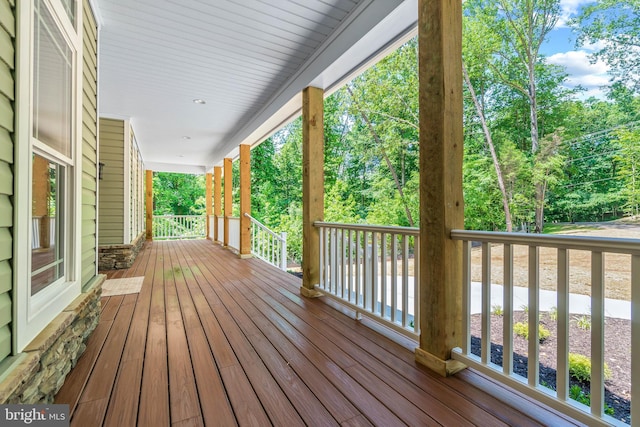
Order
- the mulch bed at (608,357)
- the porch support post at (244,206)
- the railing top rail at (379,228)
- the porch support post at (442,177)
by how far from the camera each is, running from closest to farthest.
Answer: the porch support post at (442,177) < the railing top rail at (379,228) < the mulch bed at (608,357) < the porch support post at (244,206)

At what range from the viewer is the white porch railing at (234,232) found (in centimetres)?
680

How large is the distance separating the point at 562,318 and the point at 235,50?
3.33 m

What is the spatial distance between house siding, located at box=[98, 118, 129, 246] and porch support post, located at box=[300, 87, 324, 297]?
11.3 ft

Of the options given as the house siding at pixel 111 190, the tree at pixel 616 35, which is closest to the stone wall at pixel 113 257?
the house siding at pixel 111 190

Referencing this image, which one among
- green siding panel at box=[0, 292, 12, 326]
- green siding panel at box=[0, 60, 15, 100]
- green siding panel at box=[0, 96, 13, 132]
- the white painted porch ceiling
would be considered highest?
the white painted porch ceiling

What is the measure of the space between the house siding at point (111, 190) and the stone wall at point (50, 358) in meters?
3.05

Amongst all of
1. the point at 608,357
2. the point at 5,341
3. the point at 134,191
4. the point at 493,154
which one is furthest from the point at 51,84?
the point at 493,154

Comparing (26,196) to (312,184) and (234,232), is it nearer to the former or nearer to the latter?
(312,184)

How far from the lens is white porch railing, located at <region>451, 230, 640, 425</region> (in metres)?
1.05

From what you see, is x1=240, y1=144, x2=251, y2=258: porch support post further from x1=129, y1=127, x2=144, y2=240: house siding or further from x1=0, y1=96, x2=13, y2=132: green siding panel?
x1=0, y1=96, x2=13, y2=132: green siding panel

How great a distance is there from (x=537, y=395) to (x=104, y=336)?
2.77 m

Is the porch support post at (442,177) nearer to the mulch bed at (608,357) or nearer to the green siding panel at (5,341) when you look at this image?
the mulch bed at (608,357)

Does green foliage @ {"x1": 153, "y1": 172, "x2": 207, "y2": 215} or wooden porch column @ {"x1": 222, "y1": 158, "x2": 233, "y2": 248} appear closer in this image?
wooden porch column @ {"x1": 222, "y1": 158, "x2": 233, "y2": 248}

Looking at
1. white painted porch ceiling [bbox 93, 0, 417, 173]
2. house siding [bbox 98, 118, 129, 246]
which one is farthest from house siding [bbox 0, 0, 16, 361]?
house siding [bbox 98, 118, 129, 246]
